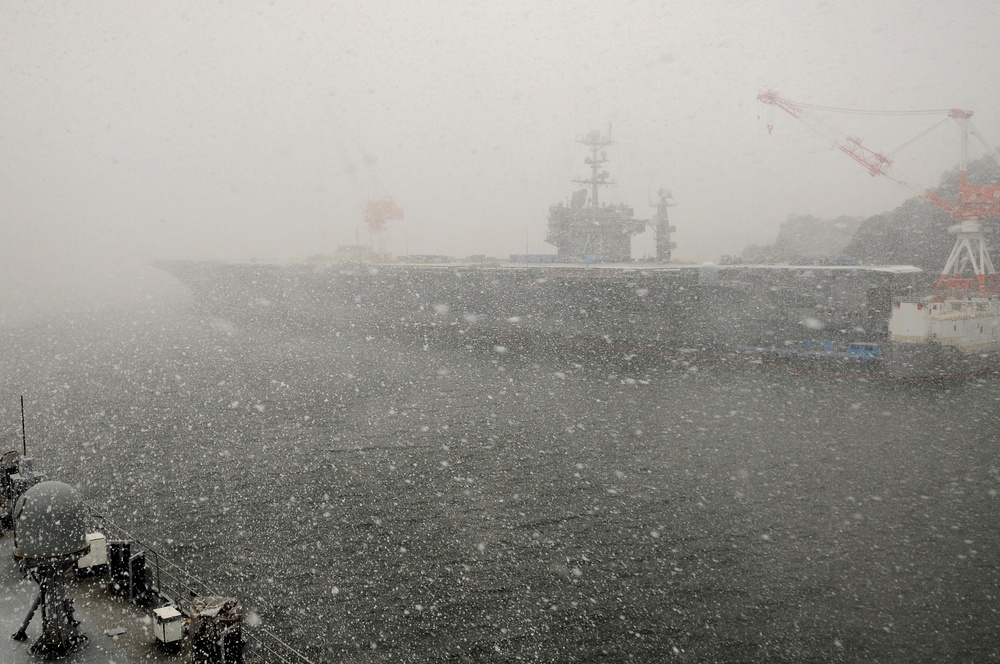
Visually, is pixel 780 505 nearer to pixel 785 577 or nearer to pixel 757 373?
pixel 785 577

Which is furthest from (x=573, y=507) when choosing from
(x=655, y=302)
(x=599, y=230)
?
(x=599, y=230)

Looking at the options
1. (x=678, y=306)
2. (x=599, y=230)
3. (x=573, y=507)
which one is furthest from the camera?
(x=599, y=230)

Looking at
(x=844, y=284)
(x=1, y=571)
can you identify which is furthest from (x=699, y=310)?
(x=1, y=571)

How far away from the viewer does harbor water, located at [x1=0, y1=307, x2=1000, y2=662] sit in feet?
29.2

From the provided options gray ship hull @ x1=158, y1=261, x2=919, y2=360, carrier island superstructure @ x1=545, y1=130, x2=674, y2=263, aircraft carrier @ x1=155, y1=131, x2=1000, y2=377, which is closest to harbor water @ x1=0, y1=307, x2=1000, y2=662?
aircraft carrier @ x1=155, y1=131, x2=1000, y2=377

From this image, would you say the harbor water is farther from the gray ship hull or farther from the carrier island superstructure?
the carrier island superstructure

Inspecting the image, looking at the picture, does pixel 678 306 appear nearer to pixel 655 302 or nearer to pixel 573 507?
pixel 655 302

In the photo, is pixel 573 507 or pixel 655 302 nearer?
pixel 573 507

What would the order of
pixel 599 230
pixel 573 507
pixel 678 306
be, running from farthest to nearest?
pixel 599 230 < pixel 678 306 < pixel 573 507

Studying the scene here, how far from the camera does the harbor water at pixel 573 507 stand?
8.91m

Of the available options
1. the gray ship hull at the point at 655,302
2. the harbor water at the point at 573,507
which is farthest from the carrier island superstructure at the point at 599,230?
the harbor water at the point at 573,507

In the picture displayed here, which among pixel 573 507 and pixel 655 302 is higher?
pixel 655 302

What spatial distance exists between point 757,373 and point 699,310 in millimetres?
4020

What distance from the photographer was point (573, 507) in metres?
13.1
